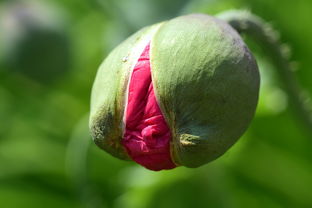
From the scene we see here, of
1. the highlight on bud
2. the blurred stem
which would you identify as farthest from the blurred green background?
the highlight on bud

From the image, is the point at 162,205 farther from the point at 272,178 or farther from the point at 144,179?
the point at 272,178

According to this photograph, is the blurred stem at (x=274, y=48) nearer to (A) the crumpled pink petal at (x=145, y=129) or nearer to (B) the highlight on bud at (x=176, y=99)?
(B) the highlight on bud at (x=176, y=99)

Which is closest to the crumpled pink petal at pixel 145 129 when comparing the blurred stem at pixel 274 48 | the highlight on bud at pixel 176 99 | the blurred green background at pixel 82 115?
the highlight on bud at pixel 176 99

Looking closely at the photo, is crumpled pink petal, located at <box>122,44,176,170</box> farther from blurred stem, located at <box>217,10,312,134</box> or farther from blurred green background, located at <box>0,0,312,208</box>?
blurred green background, located at <box>0,0,312,208</box>

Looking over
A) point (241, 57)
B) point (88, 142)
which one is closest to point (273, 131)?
point (88, 142)

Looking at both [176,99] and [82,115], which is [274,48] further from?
[82,115]

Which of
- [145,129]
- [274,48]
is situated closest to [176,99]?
[145,129]
